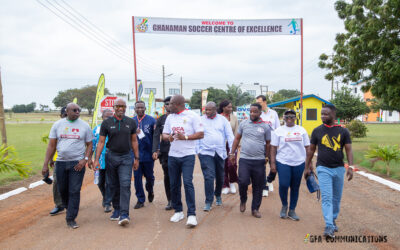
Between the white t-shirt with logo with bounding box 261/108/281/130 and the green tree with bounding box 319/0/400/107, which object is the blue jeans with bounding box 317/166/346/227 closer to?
the white t-shirt with logo with bounding box 261/108/281/130

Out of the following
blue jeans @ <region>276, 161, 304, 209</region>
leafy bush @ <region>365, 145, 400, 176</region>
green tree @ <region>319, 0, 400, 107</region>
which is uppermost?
green tree @ <region>319, 0, 400, 107</region>

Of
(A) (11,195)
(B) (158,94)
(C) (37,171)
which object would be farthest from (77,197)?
(B) (158,94)

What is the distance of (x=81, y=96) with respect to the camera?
3561 inches

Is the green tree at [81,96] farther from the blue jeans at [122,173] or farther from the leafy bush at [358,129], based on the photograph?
the blue jeans at [122,173]

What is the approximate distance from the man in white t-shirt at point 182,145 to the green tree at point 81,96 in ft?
291

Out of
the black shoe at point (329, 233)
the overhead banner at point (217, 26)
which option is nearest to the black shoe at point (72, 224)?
the black shoe at point (329, 233)

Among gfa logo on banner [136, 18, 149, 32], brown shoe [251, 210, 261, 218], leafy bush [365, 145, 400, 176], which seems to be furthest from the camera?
gfa logo on banner [136, 18, 149, 32]

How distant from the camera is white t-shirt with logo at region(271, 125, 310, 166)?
17.7 feet

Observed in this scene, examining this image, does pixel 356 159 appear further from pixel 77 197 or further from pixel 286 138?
pixel 77 197

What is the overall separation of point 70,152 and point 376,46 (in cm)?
1075

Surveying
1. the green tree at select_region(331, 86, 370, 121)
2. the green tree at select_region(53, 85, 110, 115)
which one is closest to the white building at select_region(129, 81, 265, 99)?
the green tree at select_region(53, 85, 110, 115)

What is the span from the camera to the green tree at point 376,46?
10977 millimetres

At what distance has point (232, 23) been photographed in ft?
51.3

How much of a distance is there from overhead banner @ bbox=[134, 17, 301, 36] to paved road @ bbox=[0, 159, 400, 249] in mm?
10508
